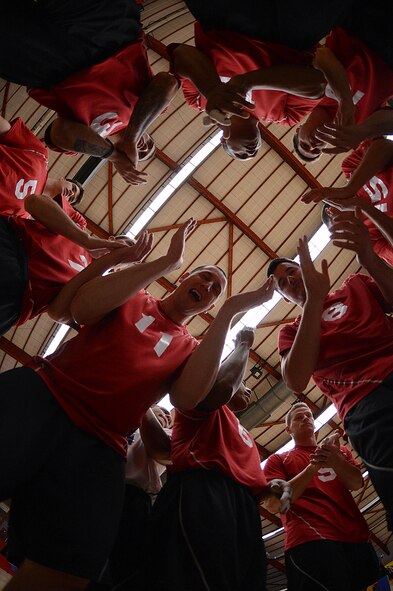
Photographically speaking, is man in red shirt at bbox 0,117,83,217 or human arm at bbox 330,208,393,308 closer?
human arm at bbox 330,208,393,308

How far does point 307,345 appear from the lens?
331 cm

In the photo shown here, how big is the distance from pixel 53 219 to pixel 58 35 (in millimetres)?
1184

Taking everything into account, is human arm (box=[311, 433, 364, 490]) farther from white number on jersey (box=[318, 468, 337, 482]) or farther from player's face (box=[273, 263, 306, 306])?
player's face (box=[273, 263, 306, 306])

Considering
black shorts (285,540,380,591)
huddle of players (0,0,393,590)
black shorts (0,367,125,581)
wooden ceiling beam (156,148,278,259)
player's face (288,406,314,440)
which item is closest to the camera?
black shorts (0,367,125,581)

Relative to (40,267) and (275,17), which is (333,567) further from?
(275,17)

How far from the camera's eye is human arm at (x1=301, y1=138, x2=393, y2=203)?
142 inches

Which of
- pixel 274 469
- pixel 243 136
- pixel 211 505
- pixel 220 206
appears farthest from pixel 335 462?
pixel 220 206

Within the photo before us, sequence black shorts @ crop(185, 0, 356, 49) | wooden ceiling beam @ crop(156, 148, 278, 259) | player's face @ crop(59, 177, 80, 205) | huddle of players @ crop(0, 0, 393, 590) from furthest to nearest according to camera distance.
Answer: wooden ceiling beam @ crop(156, 148, 278, 259), player's face @ crop(59, 177, 80, 205), black shorts @ crop(185, 0, 356, 49), huddle of players @ crop(0, 0, 393, 590)

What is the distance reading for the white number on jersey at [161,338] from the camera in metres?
3.10

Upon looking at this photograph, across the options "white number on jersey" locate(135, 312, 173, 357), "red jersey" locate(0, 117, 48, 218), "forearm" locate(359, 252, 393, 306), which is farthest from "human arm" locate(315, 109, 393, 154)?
"red jersey" locate(0, 117, 48, 218)

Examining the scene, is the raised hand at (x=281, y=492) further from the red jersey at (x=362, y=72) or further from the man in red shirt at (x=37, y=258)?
the red jersey at (x=362, y=72)

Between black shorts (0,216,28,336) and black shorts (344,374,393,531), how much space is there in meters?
2.36

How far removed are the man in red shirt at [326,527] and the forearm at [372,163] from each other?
7.12 feet

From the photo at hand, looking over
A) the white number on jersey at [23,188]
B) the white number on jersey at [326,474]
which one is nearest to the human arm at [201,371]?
the white number on jersey at [23,188]
